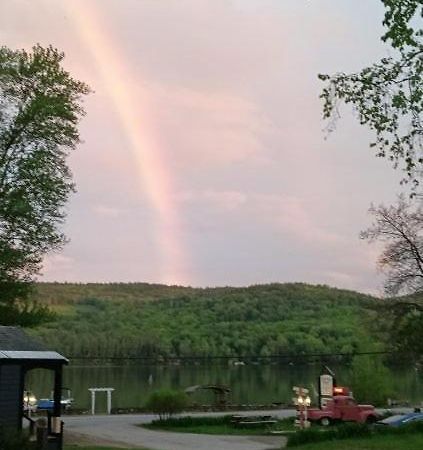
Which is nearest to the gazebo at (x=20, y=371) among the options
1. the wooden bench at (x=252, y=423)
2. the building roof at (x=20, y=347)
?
the building roof at (x=20, y=347)

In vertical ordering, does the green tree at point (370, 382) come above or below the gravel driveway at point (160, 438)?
above

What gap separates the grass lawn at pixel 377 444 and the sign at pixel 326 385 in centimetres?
1790

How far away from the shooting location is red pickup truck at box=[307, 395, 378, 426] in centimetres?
3669

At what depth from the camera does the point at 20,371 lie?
69.8 feet

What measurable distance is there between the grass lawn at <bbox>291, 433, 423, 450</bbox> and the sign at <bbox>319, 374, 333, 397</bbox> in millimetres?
17903

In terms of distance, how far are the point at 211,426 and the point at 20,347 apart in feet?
56.0

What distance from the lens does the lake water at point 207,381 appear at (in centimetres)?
7056

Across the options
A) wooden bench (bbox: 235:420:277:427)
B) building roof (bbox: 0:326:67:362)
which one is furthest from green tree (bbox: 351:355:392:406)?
building roof (bbox: 0:326:67:362)

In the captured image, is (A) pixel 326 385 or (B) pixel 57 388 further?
(A) pixel 326 385

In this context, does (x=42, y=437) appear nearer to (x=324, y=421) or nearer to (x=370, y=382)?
(x=324, y=421)

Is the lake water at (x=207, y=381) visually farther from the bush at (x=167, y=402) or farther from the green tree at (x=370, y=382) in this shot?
the bush at (x=167, y=402)

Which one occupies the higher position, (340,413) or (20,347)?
(20,347)

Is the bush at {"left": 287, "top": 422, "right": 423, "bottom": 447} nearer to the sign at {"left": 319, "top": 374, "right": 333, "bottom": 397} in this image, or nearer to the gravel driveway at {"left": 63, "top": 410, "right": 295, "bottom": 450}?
the gravel driveway at {"left": 63, "top": 410, "right": 295, "bottom": 450}

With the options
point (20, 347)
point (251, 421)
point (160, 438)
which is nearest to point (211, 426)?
point (251, 421)
